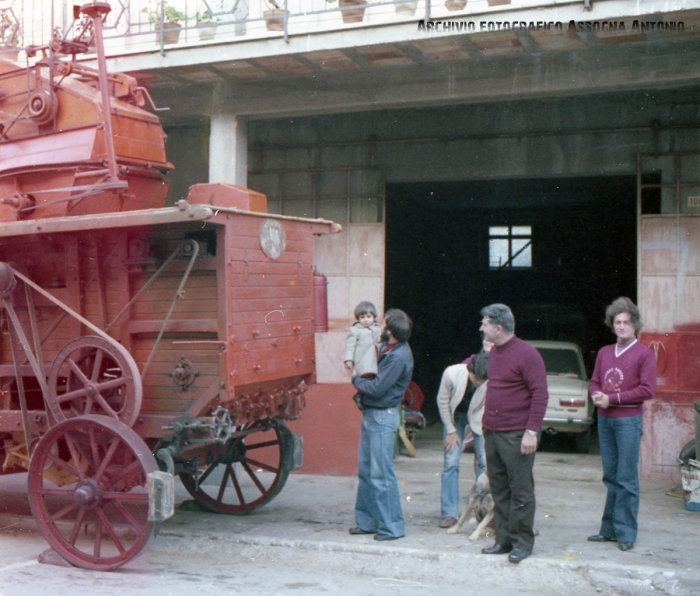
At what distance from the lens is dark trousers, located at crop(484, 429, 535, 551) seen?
6301 millimetres

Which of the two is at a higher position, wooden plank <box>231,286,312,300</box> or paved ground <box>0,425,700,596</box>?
wooden plank <box>231,286,312,300</box>

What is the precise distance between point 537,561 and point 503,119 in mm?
5836

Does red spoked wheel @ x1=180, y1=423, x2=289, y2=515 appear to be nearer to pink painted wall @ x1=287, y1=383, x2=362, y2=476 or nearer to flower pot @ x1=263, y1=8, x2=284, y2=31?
pink painted wall @ x1=287, y1=383, x2=362, y2=476

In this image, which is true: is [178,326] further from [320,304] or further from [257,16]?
[257,16]

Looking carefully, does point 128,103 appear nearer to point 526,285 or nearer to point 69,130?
point 69,130

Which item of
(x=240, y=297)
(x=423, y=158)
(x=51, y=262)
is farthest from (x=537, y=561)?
(x=423, y=158)

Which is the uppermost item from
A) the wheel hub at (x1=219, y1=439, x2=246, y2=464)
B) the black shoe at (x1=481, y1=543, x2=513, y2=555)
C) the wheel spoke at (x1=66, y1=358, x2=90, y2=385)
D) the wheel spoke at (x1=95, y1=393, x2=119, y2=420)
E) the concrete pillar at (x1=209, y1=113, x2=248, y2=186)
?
the concrete pillar at (x1=209, y1=113, x2=248, y2=186)

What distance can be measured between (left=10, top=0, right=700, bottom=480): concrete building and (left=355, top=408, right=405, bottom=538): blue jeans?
2.89 m

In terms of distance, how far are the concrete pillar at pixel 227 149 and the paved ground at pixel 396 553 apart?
11.9 feet

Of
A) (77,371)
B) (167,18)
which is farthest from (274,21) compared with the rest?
(77,371)

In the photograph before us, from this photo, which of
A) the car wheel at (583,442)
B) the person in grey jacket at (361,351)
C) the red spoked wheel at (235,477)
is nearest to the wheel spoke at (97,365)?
the red spoked wheel at (235,477)

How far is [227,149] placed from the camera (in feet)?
32.8

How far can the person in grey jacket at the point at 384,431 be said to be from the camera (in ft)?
22.7

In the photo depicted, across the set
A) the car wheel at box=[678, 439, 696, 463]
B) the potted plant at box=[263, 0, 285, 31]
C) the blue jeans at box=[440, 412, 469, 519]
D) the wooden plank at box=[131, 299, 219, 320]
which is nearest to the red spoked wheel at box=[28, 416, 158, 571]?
the wooden plank at box=[131, 299, 219, 320]
